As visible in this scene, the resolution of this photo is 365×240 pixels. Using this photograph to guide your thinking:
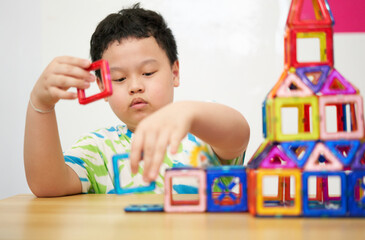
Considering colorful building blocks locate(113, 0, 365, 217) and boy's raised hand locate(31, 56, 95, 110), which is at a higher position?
boy's raised hand locate(31, 56, 95, 110)

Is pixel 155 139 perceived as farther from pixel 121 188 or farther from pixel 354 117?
pixel 354 117

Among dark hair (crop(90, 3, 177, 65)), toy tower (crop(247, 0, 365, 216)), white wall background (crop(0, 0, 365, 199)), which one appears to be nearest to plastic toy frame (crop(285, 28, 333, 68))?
toy tower (crop(247, 0, 365, 216))

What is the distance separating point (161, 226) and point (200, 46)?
1.43 m

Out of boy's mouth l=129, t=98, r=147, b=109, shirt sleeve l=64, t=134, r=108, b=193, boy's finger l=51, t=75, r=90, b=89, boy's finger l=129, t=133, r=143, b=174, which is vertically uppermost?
boy's finger l=51, t=75, r=90, b=89

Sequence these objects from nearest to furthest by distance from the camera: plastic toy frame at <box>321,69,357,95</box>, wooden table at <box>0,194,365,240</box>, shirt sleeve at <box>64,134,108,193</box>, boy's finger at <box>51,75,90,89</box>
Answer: wooden table at <box>0,194,365,240</box>
plastic toy frame at <box>321,69,357,95</box>
boy's finger at <box>51,75,90,89</box>
shirt sleeve at <box>64,134,108,193</box>

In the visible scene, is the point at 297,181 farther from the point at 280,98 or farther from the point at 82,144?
the point at 82,144

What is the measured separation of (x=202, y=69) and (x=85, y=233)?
4.66 feet

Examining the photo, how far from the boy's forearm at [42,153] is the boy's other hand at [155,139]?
1.04ft

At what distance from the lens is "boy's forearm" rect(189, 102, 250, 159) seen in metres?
0.53

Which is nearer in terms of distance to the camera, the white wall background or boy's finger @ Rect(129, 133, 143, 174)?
boy's finger @ Rect(129, 133, 143, 174)

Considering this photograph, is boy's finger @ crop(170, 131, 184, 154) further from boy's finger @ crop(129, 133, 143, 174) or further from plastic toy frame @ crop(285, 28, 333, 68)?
plastic toy frame @ crop(285, 28, 333, 68)

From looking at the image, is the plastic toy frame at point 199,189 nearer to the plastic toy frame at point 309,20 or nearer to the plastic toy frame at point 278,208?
the plastic toy frame at point 278,208

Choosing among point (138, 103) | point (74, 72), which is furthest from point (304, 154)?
point (138, 103)

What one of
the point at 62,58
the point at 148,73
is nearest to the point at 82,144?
the point at 148,73
